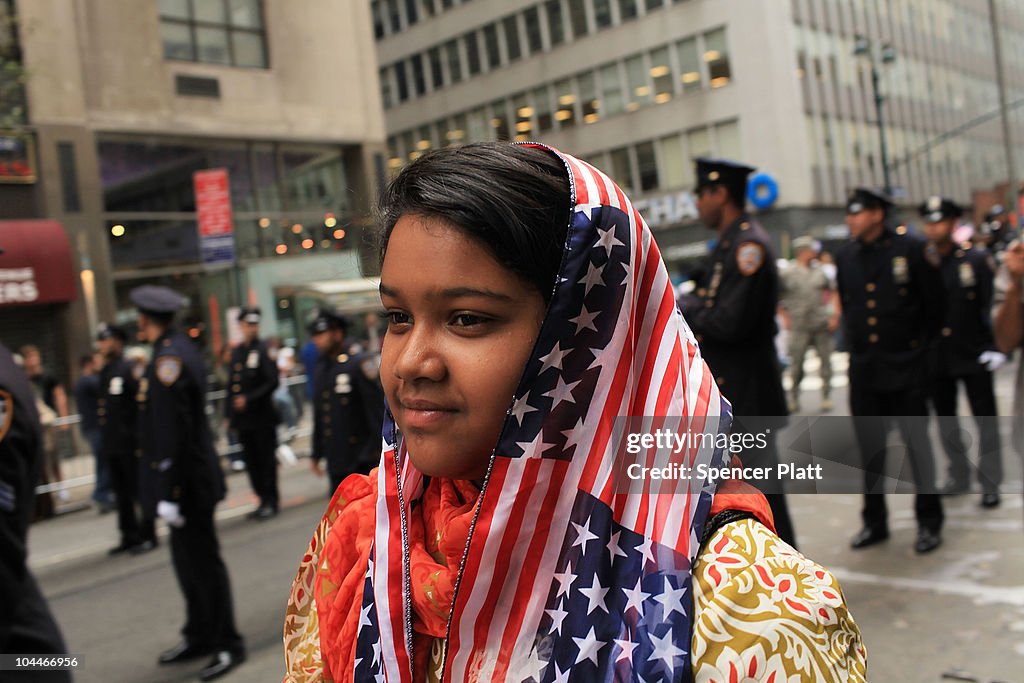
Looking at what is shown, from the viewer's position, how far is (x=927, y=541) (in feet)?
16.3

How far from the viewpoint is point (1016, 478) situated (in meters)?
2.50

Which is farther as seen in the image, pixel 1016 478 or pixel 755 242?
pixel 755 242

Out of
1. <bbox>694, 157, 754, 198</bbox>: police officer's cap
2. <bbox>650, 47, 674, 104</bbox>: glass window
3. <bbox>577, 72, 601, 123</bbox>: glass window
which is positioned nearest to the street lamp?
<bbox>650, 47, 674, 104</bbox>: glass window

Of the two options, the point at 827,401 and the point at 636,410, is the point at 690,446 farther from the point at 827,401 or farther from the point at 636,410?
the point at 827,401

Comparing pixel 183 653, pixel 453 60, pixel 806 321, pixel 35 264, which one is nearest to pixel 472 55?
pixel 453 60

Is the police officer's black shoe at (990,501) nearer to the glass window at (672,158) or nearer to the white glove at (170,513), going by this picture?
the white glove at (170,513)

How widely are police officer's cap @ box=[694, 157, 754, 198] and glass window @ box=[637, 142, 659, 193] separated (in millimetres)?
20601

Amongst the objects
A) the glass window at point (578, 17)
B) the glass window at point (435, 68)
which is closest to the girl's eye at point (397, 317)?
the glass window at point (578, 17)

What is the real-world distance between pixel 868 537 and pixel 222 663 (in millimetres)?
3737

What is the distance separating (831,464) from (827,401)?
9.31 m

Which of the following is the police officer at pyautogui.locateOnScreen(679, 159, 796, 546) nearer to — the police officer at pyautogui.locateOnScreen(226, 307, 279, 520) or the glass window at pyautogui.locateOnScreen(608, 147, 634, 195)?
the police officer at pyautogui.locateOnScreen(226, 307, 279, 520)

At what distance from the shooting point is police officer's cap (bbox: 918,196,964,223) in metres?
6.21

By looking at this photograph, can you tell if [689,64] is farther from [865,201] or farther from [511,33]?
[865,201]

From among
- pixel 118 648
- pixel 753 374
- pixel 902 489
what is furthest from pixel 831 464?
pixel 118 648
